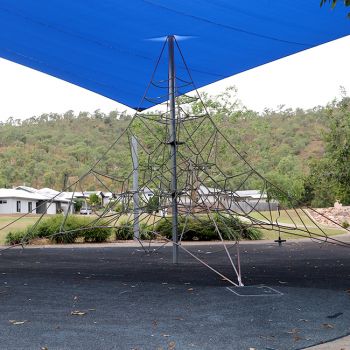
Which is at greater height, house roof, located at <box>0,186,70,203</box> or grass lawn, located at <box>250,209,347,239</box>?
house roof, located at <box>0,186,70,203</box>

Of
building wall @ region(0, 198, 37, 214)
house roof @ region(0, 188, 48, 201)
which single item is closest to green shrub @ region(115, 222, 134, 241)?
house roof @ region(0, 188, 48, 201)

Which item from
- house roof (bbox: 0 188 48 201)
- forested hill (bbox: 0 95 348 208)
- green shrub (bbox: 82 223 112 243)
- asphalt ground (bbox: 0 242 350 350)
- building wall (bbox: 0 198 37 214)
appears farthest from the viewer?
forested hill (bbox: 0 95 348 208)

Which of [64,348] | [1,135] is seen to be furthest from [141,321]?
[1,135]

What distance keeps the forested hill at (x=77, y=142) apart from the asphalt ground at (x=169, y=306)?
30630 mm

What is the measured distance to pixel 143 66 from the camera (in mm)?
7598

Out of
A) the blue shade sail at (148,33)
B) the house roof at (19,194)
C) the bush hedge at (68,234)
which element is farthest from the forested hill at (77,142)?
the blue shade sail at (148,33)

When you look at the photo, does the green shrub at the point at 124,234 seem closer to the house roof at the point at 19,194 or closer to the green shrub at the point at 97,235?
the green shrub at the point at 97,235

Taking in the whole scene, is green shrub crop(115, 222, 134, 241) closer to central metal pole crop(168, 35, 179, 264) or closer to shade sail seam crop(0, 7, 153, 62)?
shade sail seam crop(0, 7, 153, 62)

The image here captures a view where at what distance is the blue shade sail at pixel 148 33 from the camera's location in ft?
18.1

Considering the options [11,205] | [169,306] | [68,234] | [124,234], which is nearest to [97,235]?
[68,234]

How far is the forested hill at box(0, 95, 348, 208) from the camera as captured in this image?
138 ft

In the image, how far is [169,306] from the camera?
3736 mm

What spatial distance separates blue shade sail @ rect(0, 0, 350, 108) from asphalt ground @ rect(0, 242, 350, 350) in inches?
98.4

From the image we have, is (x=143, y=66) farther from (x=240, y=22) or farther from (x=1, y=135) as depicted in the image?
(x=1, y=135)
